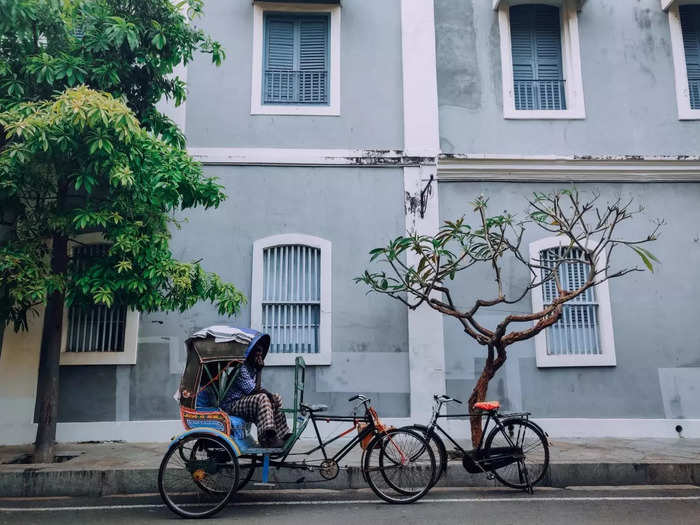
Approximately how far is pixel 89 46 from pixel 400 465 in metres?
6.13

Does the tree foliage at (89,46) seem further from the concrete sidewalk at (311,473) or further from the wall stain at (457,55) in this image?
the concrete sidewalk at (311,473)

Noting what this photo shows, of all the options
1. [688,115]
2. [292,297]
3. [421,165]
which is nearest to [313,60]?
[421,165]

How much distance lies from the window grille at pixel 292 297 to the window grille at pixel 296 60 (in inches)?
102

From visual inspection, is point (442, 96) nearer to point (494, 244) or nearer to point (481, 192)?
point (481, 192)

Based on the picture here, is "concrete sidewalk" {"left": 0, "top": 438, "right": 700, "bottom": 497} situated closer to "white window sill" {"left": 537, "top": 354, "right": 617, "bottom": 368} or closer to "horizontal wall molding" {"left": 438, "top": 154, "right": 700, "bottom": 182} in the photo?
"white window sill" {"left": 537, "top": 354, "right": 617, "bottom": 368}

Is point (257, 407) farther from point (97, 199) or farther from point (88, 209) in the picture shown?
point (97, 199)

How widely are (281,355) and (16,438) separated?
3.98 m

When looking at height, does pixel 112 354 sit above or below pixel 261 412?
above

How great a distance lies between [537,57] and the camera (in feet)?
33.9

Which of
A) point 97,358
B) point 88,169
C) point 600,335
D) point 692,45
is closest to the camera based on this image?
point 88,169

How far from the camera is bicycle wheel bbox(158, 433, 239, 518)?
5.63m

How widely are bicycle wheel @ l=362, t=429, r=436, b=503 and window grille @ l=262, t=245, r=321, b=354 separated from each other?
328 centimetres

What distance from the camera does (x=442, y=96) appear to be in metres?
9.98

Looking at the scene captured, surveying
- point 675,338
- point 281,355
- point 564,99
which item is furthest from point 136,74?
point 675,338
